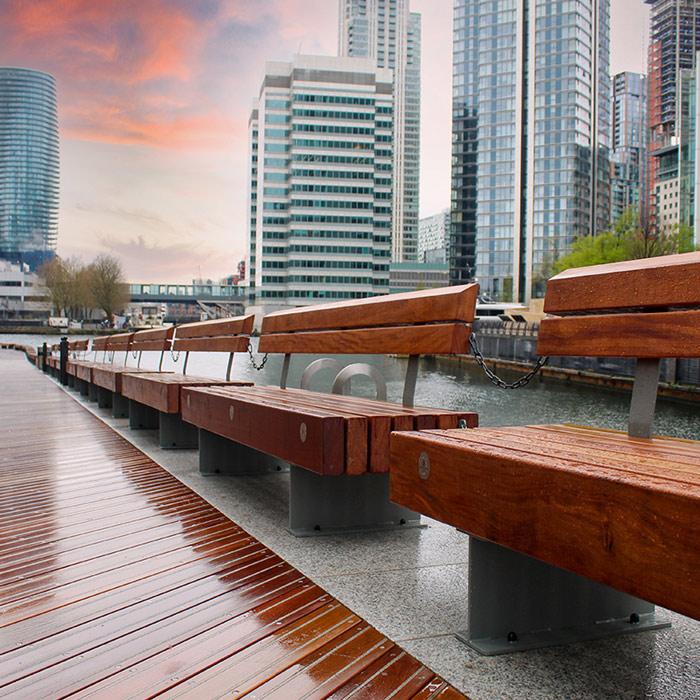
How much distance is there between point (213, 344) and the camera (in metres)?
5.80

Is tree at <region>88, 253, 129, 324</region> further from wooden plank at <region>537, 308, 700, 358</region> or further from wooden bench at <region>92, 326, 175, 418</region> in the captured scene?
wooden plank at <region>537, 308, 700, 358</region>

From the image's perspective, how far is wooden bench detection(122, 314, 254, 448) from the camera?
14.9 ft

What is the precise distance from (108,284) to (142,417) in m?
84.0

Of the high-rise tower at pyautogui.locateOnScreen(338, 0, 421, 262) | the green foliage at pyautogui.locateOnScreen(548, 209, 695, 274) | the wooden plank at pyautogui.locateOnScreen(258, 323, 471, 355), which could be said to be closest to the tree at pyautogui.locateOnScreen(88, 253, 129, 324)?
the green foliage at pyautogui.locateOnScreen(548, 209, 695, 274)

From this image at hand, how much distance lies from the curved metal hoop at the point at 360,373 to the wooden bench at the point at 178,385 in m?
1.11

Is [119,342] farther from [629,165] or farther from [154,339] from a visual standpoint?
[629,165]

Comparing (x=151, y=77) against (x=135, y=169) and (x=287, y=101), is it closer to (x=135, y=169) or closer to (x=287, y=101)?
(x=287, y=101)

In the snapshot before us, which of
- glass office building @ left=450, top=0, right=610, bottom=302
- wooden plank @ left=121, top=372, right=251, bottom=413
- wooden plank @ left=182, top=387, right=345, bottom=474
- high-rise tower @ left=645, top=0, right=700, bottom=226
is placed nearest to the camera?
wooden plank @ left=182, top=387, right=345, bottom=474

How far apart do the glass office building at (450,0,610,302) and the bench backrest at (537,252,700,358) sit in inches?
3568

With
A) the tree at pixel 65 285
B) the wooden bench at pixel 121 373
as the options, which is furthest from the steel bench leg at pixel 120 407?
the tree at pixel 65 285

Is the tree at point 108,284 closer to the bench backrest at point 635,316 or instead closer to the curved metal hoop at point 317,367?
the curved metal hoop at point 317,367

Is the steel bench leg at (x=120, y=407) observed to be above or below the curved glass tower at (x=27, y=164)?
below

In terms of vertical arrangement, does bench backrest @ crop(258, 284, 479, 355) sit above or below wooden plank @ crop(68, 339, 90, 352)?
above

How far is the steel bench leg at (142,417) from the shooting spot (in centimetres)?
636
